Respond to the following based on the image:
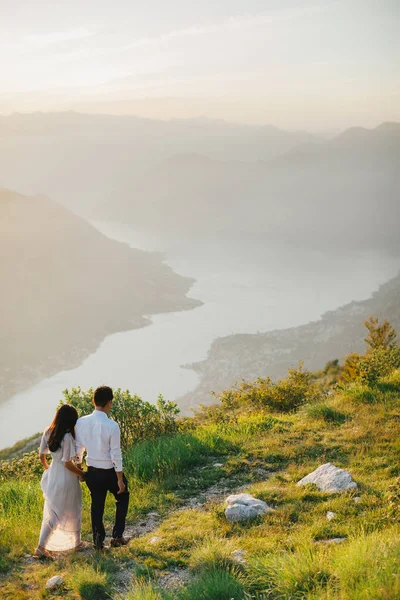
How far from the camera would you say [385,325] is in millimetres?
30344

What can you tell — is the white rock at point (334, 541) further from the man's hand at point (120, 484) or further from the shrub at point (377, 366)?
the shrub at point (377, 366)

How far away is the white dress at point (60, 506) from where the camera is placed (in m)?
6.40

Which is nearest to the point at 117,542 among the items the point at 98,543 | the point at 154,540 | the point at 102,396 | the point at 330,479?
the point at 98,543

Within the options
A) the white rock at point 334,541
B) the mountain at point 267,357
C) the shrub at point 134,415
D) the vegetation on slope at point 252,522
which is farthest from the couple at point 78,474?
the mountain at point 267,357

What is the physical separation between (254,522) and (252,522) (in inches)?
1.9

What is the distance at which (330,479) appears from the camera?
7.38 meters

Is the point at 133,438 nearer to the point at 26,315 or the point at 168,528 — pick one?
the point at 168,528

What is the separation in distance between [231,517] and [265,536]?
0.72m

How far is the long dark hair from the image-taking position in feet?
20.4

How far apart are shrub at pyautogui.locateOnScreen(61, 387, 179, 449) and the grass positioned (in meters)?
0.90

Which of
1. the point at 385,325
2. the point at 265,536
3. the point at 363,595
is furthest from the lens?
the point at 385,325

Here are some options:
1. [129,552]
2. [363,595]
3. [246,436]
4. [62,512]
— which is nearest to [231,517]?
[129,552]

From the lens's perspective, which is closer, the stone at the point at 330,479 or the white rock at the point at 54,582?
the white rock at the point at 54,582

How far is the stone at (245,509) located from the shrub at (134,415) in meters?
4.85
